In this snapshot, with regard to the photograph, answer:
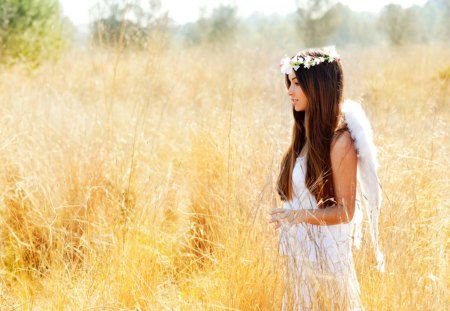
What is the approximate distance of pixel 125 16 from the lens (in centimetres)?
391

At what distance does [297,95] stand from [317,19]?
24067 mm

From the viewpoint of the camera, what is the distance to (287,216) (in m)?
2.33

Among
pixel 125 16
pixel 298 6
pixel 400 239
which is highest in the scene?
pixel 298 6

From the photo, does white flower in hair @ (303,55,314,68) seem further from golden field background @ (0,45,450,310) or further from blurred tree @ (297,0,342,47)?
blurred tree @ (297,0,342,47)

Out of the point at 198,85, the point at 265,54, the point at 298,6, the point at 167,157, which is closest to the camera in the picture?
the point at 167,157

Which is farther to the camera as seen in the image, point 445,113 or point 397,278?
point 445,113

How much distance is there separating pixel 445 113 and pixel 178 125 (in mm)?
2389

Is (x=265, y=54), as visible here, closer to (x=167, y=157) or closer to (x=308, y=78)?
(x=167, y=157)

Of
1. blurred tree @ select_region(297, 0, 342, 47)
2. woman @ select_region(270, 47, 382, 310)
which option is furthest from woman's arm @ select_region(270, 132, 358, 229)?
blurred tree @ select_region(297, 0, 342, 47)

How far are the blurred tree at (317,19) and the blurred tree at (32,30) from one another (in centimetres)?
1618

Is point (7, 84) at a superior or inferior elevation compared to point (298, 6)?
inferior

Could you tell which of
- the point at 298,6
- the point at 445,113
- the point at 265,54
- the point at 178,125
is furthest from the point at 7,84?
the point at 298,6

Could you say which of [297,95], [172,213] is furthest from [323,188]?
[172,213]

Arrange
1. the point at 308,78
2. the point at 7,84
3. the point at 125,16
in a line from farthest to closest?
the point at 7,84 → the point at 125,16 → the point at 308,78
